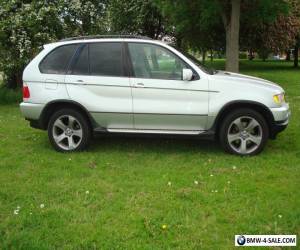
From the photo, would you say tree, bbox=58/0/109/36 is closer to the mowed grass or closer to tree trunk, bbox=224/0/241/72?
tree trunk, bbox=224/0/241/72

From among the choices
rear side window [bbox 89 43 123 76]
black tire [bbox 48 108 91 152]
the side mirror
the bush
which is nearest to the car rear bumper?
black tire [bbox 48 108 91 152]

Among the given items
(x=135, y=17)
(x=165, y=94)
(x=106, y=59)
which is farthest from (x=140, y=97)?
(x=135, y=17)

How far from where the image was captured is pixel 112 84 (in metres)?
7.02

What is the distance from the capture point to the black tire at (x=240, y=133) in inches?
269

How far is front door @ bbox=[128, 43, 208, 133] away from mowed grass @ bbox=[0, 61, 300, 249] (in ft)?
1.77

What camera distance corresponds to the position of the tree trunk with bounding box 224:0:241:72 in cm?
1386

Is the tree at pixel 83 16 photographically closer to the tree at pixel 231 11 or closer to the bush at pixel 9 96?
the tree at pixel 231 11

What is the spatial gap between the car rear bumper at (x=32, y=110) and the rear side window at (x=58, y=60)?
55 cm

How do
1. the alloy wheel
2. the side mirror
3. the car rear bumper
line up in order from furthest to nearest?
the car rear bumper → the alloy wheel → the side mirror

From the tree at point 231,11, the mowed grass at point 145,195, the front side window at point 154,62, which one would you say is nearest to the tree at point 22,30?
the tree at point 231,11

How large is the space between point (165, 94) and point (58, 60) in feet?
6.03

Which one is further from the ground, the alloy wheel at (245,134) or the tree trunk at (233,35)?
the tree trunk at (233,35)

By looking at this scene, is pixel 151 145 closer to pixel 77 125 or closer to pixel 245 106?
pixel 77 125

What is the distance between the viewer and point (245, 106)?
6.89 metres
